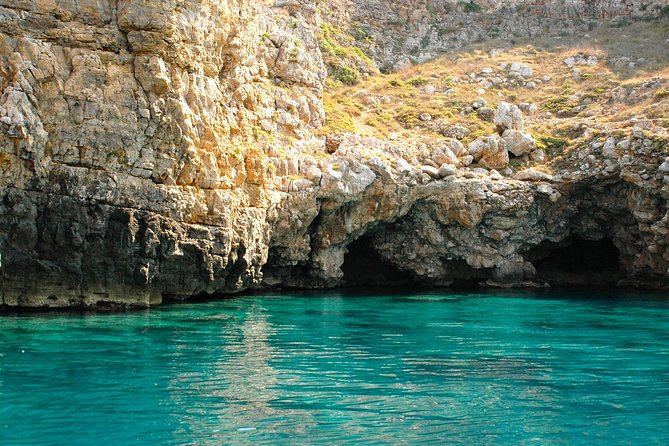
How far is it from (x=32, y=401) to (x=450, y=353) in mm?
9363

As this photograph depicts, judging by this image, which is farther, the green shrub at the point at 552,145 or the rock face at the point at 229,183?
the green shrub at the point at 552,145

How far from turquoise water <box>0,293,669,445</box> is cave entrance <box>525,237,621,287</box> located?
12.8m

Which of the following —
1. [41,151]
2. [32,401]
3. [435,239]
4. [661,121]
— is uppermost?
[661,121]

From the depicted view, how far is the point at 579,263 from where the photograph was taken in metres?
39.2

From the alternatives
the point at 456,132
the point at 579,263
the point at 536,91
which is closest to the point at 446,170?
the point at 456,132

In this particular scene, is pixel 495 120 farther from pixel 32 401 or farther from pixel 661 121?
pixel 32 401

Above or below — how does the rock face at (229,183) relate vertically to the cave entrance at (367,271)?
above

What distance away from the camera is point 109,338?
1914 cm

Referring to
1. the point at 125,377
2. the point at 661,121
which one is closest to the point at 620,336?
the point at 125,377

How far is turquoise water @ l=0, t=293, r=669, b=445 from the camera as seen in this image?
1105 cm

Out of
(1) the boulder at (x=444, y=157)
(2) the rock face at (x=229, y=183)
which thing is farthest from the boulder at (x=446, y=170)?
(1) the boulder at (x=444, y=157)

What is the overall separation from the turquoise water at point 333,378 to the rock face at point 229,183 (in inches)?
110

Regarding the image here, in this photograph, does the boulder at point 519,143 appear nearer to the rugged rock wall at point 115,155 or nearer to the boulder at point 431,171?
the boulder at point 431,171

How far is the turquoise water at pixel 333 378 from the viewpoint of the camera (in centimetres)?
1105
